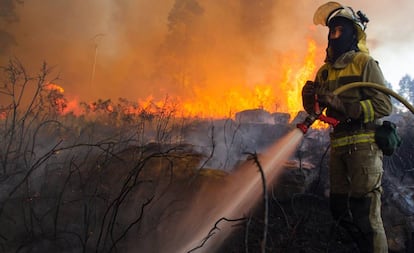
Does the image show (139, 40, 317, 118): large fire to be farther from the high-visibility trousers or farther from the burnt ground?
the high-visibility trousers

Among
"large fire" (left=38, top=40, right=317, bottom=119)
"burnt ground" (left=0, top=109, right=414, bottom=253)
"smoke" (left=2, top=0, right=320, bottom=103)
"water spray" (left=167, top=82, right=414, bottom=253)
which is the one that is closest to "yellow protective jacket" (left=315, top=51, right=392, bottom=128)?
"water spray" (left=167, top=82, right=414, bottom=253)

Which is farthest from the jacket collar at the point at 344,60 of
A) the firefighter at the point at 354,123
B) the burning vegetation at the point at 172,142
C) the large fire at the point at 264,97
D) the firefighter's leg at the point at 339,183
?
the large fire at the point at 264,97

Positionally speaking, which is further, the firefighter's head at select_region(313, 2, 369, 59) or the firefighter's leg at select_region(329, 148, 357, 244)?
the firefighter's head at select_region(313, 2, 369, 59)

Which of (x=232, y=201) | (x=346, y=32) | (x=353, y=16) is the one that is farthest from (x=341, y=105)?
(x=232, y=201)

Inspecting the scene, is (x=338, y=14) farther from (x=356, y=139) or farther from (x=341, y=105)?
(x=356, y=139)

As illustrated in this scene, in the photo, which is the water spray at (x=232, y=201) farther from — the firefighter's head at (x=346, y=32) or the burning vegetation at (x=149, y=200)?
the firefighter's head at (x=346, y=32)

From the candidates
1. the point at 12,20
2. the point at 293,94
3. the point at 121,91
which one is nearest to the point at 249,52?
the point at 293,94

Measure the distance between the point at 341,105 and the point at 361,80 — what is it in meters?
0.37

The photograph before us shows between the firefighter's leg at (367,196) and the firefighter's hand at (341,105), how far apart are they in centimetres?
28

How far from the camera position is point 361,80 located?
2857 mm

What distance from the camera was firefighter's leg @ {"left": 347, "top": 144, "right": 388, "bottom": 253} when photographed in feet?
8.09

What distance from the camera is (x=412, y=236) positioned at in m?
3.53

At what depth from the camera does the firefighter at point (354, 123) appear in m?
2.55

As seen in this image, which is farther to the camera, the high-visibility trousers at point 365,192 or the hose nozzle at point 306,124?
the hose nozzle at point 306,124
